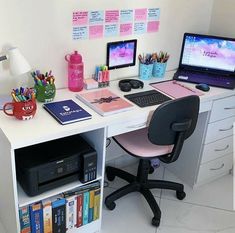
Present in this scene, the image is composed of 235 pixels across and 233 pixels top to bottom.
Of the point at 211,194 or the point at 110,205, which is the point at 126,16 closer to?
the point at 110,205

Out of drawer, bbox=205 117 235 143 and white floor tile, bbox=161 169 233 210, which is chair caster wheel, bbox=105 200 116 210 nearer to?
white floor tile, bbox=161 169 233 210

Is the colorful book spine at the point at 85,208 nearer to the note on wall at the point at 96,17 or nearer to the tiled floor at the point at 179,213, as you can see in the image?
the tiled floor at the point at 179,213

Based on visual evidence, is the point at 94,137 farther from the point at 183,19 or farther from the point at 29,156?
the point at 183,19

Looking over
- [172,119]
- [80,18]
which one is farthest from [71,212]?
[80,18]

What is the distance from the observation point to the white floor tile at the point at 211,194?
91.7 inches

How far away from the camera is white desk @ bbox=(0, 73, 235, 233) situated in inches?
59.9

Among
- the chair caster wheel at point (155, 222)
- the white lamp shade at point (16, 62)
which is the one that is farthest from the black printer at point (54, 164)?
the chair caster wheel at point (155, 222)

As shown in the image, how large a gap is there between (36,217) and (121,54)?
3.69 ft

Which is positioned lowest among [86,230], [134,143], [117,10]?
[86,230]

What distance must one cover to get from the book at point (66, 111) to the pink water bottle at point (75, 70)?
167 mm

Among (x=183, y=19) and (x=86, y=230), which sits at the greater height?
(x=183, y=19)

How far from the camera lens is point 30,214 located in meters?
1.67

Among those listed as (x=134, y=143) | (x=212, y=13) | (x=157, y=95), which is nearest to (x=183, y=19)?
(x=212, y=13)

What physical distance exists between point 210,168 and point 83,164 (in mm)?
1126
